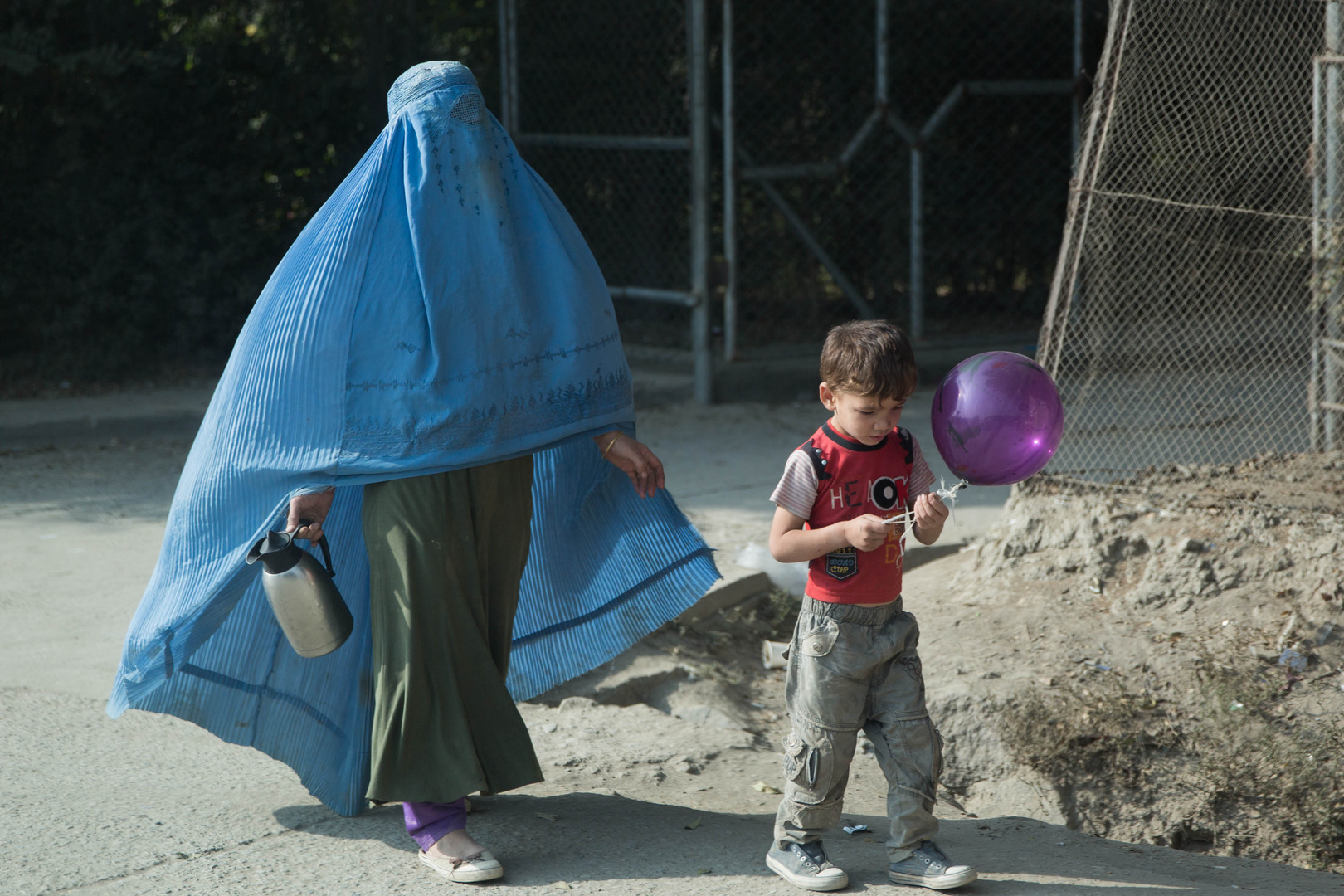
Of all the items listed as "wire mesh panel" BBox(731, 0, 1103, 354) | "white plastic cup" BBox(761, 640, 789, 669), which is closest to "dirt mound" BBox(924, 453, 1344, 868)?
"white plastic cup" BBox(761, 640, 789, 669)

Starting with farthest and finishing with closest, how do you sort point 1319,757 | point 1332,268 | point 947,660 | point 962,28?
point 962,28 < point 1332,268 < point 947,660 < point 1319,757

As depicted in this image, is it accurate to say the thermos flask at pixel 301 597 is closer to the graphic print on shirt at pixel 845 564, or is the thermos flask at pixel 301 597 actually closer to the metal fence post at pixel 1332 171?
the graphic print on shirt at pixel 845 564

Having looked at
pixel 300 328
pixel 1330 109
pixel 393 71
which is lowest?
pixel 300 328

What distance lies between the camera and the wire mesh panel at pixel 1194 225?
15.7 ft

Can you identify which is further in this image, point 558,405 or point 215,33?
point 215,33

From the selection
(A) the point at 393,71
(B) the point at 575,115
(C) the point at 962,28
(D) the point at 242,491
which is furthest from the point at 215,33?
(D) the point at 242,491

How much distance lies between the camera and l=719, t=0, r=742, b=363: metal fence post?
24.6 ft

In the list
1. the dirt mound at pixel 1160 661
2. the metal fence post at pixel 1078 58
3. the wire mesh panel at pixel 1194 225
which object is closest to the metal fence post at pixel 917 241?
the metal fence post at pixel 1078 58

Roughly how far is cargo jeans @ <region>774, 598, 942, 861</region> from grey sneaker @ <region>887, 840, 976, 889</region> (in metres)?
0.02

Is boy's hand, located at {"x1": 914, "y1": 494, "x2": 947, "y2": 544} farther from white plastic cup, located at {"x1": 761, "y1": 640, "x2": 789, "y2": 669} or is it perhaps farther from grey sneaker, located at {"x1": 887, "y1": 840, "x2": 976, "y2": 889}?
white plastic cup, located at {"x1": 761, "y1": 640, "x2": 789, "y2": 669}

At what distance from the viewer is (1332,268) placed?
15.9ft

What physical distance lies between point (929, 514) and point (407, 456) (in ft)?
3.55

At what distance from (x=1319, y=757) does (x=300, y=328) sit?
2.92 metres

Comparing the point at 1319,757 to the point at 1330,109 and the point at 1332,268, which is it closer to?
the point at 1332,268
